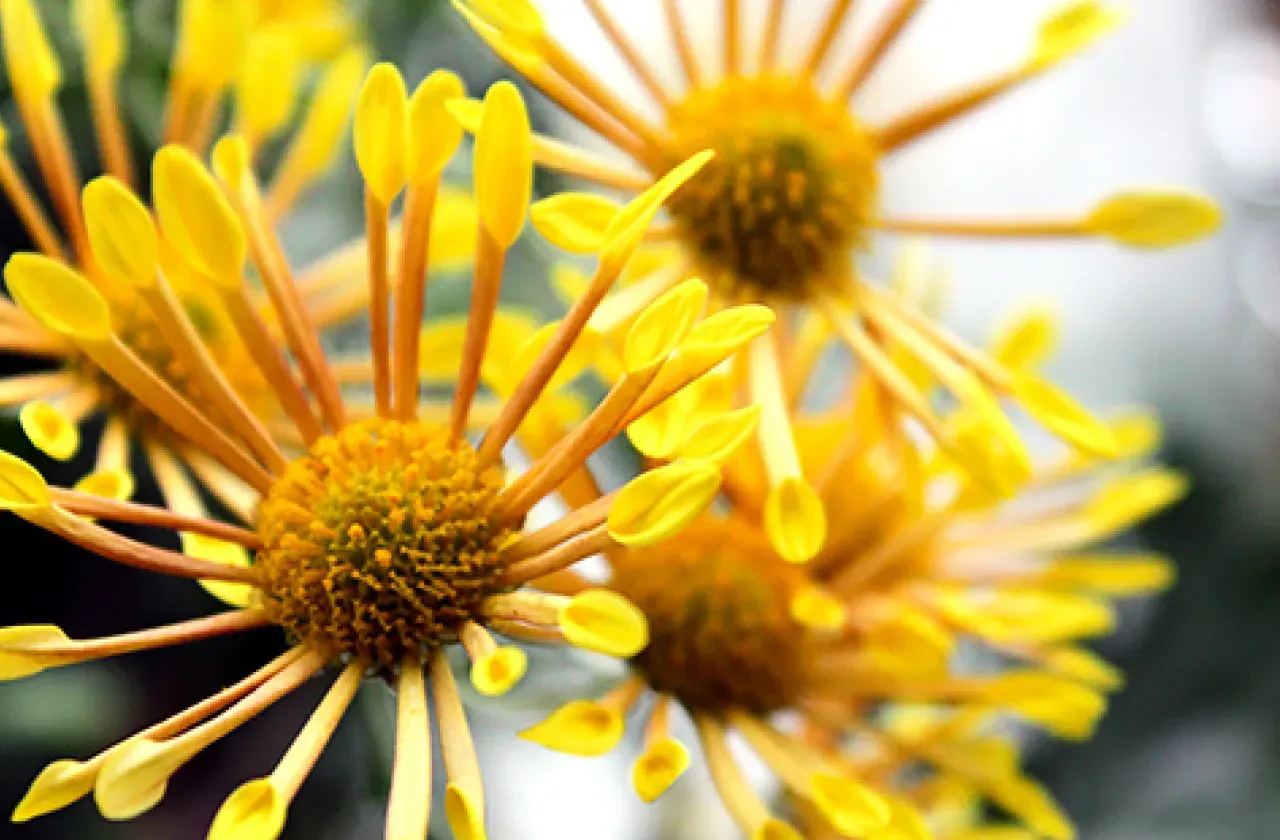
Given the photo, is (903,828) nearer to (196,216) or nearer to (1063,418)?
(1063,418)

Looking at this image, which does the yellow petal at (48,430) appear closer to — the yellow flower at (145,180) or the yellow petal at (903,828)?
the yellow flower at (145,180)

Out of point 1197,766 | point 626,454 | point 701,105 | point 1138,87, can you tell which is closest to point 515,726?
point 626,454

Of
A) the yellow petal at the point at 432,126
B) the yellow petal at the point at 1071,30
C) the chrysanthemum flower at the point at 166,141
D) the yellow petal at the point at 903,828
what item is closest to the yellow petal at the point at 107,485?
the chrysanthemum flower at the point at 166,141

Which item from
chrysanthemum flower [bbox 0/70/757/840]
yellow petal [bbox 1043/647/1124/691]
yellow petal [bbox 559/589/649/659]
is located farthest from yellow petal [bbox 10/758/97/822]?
yellow petal [bbox 1043/647/1124/691]

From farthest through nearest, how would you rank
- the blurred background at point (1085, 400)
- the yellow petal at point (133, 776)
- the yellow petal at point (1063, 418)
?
the blurred background at point (1085, 400), the yellow petal at point (1063, 418), the yellow petal at point (133, 776)

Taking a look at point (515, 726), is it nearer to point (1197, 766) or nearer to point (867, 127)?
point (867, 127)

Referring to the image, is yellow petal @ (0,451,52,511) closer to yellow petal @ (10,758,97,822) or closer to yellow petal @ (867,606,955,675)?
yellow petal @ (10,758,97,822)

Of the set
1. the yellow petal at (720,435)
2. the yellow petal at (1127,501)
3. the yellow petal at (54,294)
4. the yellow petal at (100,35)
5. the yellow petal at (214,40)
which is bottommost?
the yellow petal at (1127,501)

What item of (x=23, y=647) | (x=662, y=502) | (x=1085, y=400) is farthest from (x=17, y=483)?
(x=1085, y=400)
